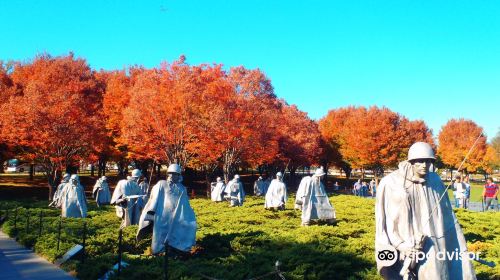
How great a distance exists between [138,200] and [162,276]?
24.1ft

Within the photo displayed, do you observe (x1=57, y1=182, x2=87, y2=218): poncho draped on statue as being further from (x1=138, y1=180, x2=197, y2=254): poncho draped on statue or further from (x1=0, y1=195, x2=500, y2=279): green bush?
(x1=138, y1=180, x2=197, y2=254): poncho draped on statue

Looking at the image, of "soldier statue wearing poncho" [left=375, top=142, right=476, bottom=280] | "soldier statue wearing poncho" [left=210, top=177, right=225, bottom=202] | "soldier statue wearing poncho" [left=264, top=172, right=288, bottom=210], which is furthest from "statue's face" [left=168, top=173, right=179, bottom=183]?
"soldier statue wearing poncho" [left=210, top=177, right=225, bottom=202]

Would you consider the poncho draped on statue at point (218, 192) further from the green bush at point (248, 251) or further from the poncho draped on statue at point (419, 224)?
the poncho draped on statue at point (419, 224)

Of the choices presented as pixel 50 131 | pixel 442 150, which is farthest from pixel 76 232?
pixel 442 150

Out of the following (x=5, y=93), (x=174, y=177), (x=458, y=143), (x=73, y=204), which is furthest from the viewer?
(x=458, y=143)

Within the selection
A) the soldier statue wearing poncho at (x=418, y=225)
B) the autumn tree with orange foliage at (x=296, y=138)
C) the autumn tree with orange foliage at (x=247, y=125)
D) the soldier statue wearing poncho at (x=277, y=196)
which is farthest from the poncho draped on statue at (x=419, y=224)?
the autumn tree with orange foliage at (x=296, y=138)

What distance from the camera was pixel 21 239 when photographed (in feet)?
43.5

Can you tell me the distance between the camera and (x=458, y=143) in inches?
2611

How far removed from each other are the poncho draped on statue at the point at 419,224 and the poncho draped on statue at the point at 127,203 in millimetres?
10942

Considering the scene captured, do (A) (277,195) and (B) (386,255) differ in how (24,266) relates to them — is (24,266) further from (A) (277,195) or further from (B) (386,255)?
(A) (277,195)

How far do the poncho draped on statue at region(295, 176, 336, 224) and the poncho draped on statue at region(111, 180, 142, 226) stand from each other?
573 cm

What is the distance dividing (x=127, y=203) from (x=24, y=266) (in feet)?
14.8

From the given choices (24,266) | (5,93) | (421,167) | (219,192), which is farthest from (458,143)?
(421,167)

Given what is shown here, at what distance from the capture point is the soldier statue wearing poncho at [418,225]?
4.47m
